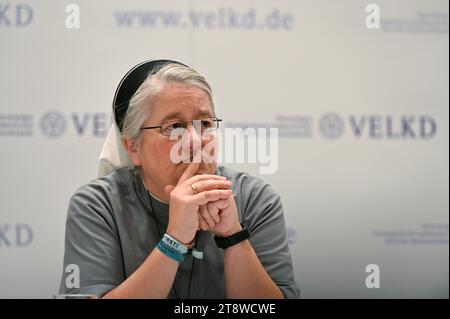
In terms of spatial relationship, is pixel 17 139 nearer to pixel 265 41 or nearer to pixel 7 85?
pixel 7 85

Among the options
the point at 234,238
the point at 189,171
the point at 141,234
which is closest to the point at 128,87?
the point at 189,171

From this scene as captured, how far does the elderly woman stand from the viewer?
55.9 inches

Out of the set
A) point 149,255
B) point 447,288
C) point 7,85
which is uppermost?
point 7,85

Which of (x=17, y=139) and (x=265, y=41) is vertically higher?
(x=265, y=41)

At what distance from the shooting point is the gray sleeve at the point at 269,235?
1.55m

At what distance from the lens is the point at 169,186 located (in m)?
1.50

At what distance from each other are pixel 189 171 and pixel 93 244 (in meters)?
0.33

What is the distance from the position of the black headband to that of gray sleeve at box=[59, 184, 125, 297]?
0.22m

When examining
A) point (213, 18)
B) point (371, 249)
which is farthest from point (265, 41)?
point (371, 249)

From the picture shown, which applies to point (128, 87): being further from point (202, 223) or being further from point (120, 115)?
point (202, 223)

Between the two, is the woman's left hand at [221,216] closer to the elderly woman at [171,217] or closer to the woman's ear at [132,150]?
the elderly woman at [171,217]

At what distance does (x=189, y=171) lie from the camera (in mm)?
1480
